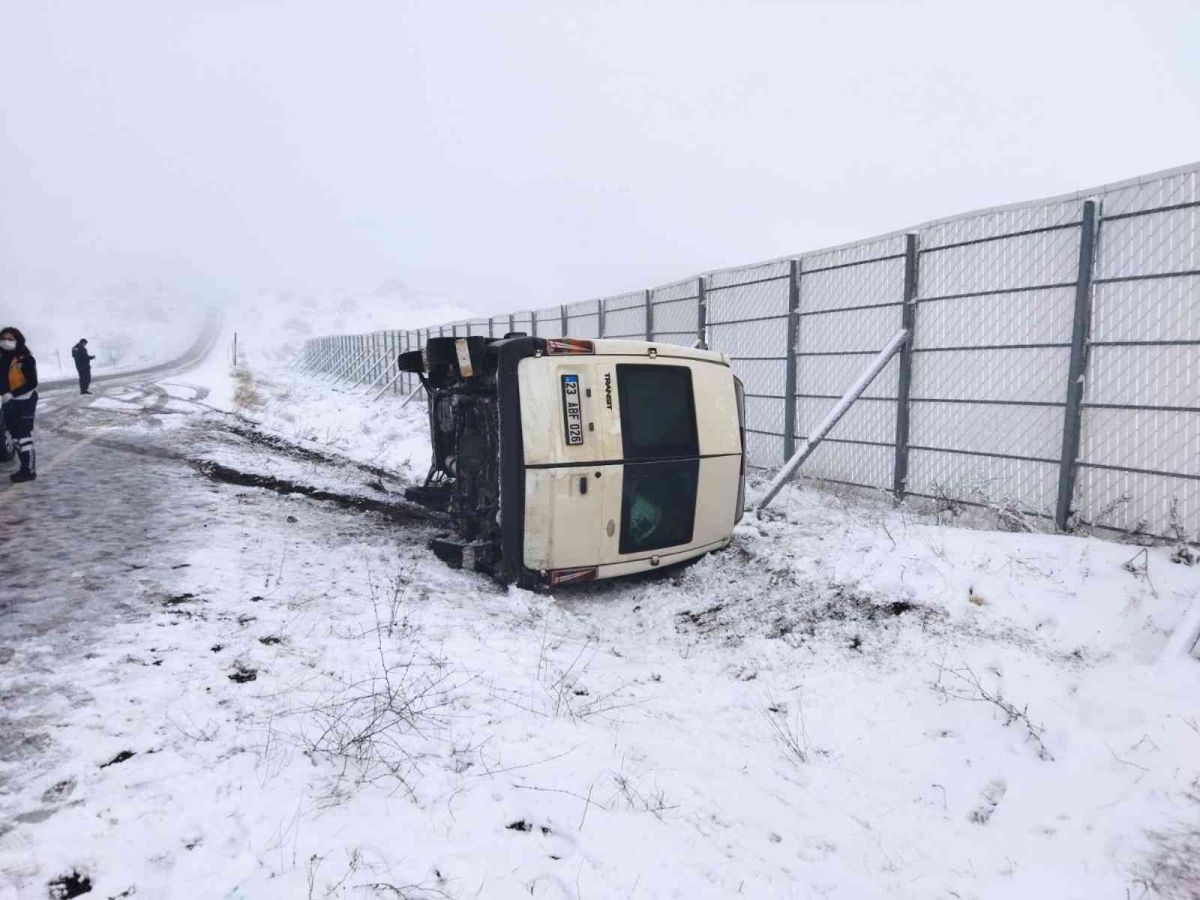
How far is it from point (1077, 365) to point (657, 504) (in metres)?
4.10

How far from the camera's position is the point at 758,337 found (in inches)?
407

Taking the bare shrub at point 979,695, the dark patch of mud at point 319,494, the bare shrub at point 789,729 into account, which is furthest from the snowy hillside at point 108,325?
the bare shrub at point 979,695

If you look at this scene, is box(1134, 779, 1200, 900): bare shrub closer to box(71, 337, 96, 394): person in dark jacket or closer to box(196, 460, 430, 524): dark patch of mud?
box(196, 460, 430, 524): dark patch of mud

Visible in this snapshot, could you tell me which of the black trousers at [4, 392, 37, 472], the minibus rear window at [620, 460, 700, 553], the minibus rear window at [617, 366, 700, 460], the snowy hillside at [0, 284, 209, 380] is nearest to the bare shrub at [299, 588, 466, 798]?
the minibus rear window at [620, 460, 700, 553]

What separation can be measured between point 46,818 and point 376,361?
1124 inches

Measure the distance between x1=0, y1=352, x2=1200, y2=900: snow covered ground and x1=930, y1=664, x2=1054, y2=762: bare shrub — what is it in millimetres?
18

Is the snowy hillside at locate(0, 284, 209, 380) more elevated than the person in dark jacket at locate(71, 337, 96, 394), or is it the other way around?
the snowy hillside at locate(0, 284, 209, 380)

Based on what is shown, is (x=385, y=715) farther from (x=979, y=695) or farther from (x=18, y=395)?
(x=18, y=395)

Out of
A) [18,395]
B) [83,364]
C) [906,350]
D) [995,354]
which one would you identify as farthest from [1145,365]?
[83,364]

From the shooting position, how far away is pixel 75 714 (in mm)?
3078

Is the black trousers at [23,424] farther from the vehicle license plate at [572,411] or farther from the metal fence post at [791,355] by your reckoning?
the metal fence post at [791,355]

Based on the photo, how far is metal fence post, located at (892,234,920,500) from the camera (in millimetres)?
7809

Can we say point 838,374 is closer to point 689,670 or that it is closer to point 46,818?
point 689,670

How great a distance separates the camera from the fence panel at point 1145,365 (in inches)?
211
